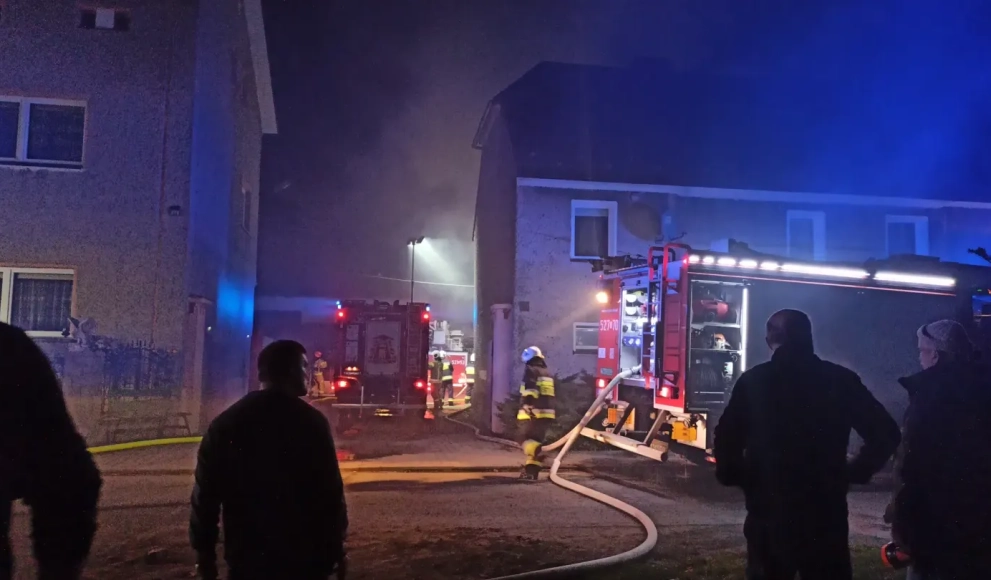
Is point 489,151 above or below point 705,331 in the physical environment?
above

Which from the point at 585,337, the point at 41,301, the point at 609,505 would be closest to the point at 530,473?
the point at 609,505

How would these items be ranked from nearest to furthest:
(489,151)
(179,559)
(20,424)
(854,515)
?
(20,424) → (179,559) → (854,515) → (489,151)

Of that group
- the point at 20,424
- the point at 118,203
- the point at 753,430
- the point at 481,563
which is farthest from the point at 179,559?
the point at 118,203

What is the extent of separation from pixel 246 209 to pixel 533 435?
11.4m

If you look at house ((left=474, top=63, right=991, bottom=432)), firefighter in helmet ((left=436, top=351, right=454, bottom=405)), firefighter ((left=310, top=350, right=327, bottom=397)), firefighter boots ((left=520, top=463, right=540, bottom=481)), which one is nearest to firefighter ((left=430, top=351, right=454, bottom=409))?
firefighter in helmet ((left=436, top=351, right=454, bottom=405))

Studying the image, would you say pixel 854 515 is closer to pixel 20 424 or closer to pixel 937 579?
pixel 937 579

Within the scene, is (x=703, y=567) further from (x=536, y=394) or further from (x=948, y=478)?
(x=536, y=394)

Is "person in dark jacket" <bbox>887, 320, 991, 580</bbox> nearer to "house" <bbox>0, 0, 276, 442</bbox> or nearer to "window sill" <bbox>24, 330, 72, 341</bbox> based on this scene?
"house" <bbox>0, 0, 276, 442</bbox>

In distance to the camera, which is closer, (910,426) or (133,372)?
(910,426)

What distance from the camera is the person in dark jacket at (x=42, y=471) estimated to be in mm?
2143

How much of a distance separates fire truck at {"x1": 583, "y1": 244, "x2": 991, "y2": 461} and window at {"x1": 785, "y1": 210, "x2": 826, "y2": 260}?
534cm

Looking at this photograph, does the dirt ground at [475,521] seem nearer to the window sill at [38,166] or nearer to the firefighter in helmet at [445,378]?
the window sill at [38,166]

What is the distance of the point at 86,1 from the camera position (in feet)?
40.3

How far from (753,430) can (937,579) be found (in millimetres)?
948
